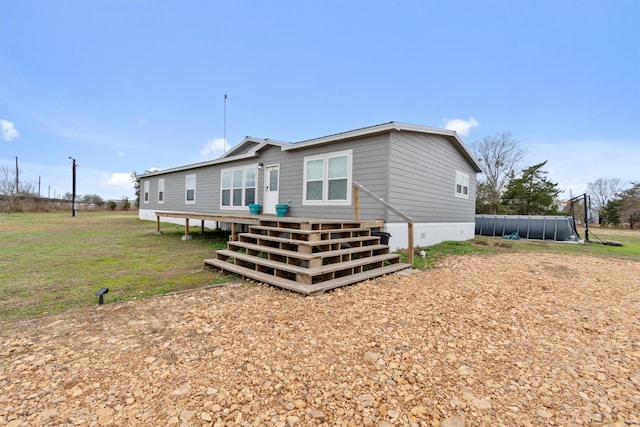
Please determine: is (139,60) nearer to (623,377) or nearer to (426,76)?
(426,76)

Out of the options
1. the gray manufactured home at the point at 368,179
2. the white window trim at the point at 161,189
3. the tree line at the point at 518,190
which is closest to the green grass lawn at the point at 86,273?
the gray manufactured home at the point at 368,179

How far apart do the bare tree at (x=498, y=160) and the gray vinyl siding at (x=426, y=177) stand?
15.3 metres

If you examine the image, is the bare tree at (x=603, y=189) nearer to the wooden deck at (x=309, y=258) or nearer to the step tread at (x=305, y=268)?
the wooden deck at (x=309, y=258)

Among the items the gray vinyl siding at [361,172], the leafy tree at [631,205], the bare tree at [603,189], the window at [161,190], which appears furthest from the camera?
the bare tree at [603,189]

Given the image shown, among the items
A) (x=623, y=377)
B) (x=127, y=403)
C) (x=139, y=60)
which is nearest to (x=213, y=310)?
(x=127, y=403)

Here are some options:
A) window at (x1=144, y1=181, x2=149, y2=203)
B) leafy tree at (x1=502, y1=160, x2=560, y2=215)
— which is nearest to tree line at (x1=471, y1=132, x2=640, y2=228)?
leafy tree at (x1=502, y1=160, x2=560, y2=215)

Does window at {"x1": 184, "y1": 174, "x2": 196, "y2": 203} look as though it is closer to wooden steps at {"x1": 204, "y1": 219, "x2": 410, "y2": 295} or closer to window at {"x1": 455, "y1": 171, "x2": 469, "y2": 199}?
wooden steps at {"x1": 204, "y1": 219, "x2": 410, "y2": 295}

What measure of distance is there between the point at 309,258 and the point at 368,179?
373 cm

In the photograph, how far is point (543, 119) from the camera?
15406 mm

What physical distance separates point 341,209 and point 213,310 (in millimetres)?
4921

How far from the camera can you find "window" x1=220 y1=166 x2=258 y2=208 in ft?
33.9

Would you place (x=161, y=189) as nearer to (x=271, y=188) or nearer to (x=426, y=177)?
(x=271, y=188)

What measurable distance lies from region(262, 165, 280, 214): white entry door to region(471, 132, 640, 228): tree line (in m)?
17.6

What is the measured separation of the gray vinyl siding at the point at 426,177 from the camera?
7.00 meters
